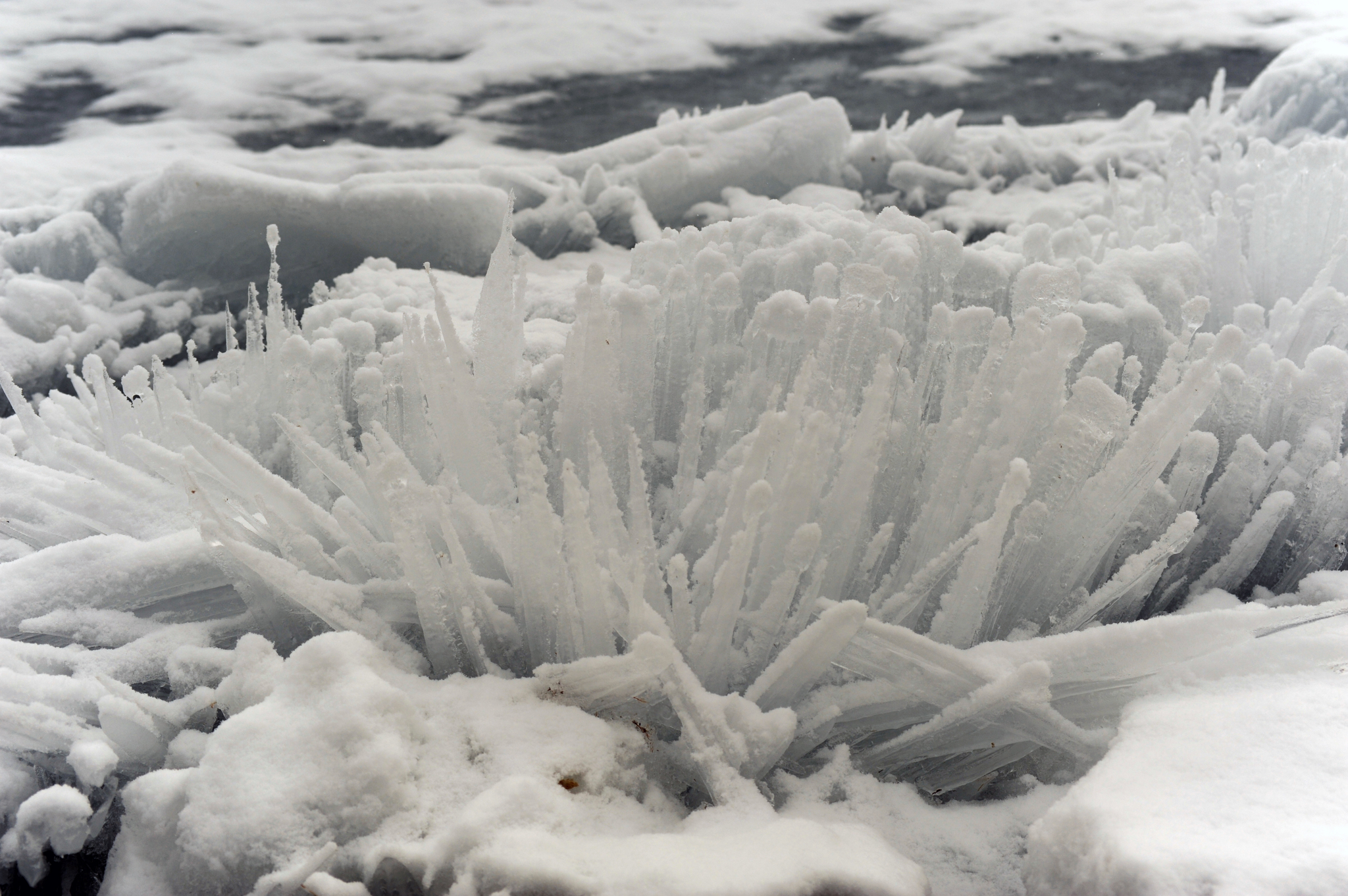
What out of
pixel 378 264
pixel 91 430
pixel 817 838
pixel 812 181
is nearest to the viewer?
pixel 817 838

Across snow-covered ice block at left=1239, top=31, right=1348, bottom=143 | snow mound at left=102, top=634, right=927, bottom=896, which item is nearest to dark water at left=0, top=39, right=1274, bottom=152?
snow-covered ice block at left=1239, top=31, right=1348, bottom=143

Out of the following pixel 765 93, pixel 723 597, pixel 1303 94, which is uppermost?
pixel 1303 94

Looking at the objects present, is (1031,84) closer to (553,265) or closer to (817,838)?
(553,265)

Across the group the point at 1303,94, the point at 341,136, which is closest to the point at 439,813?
the point at 341,136

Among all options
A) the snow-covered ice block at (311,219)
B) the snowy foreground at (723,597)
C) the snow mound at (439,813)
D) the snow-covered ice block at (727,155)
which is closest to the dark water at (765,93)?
the snow-covered ice block at (727,155)

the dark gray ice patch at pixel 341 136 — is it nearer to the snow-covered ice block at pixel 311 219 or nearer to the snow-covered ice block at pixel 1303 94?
the snow-covered ice block at pixel 311 219

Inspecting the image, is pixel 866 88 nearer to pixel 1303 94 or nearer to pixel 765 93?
pixel 765 93

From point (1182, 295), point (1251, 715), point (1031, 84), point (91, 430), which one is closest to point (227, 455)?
point (91, 430)
